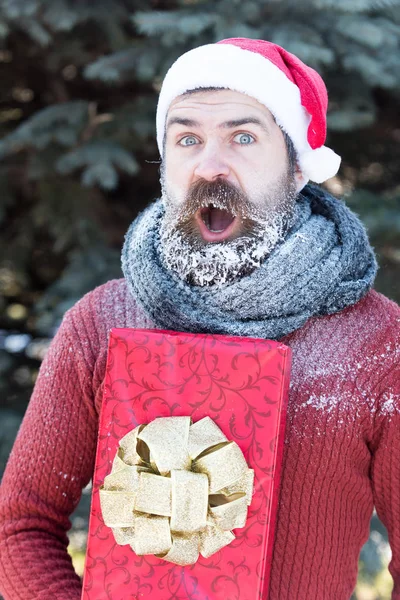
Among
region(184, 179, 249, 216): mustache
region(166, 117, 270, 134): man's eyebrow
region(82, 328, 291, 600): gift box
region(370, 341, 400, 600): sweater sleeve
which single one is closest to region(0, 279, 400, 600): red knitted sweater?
region(370, 341, 400, 600): sweater sleeve

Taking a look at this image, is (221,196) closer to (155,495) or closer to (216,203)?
(216,203)

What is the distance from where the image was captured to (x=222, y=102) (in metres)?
1.21

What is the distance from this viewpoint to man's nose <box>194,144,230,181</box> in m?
1.17

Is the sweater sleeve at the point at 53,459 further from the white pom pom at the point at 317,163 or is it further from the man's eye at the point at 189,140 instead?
the white pom pom at the point at 317,163

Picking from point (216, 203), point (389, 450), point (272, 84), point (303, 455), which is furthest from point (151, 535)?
point (272, 84)

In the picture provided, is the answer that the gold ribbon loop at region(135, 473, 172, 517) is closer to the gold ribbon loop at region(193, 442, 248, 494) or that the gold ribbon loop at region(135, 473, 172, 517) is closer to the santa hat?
the gold ribbon loop at region(193, 442, 248, 494)

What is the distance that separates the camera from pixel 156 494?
102 centimetres

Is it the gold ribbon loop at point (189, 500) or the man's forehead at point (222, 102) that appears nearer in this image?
the gold ribbon loop at point (189, 500)

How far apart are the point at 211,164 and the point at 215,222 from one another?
13cm

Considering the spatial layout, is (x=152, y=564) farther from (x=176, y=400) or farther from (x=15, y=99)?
(x=15, y=99)

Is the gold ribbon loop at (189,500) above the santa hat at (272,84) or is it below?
below

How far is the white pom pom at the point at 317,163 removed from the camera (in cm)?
131

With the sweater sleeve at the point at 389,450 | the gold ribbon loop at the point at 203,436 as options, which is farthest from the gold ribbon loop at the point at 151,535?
the sweater sleeve at the point at 389,450

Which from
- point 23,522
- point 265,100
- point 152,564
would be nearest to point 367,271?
point 265,100
